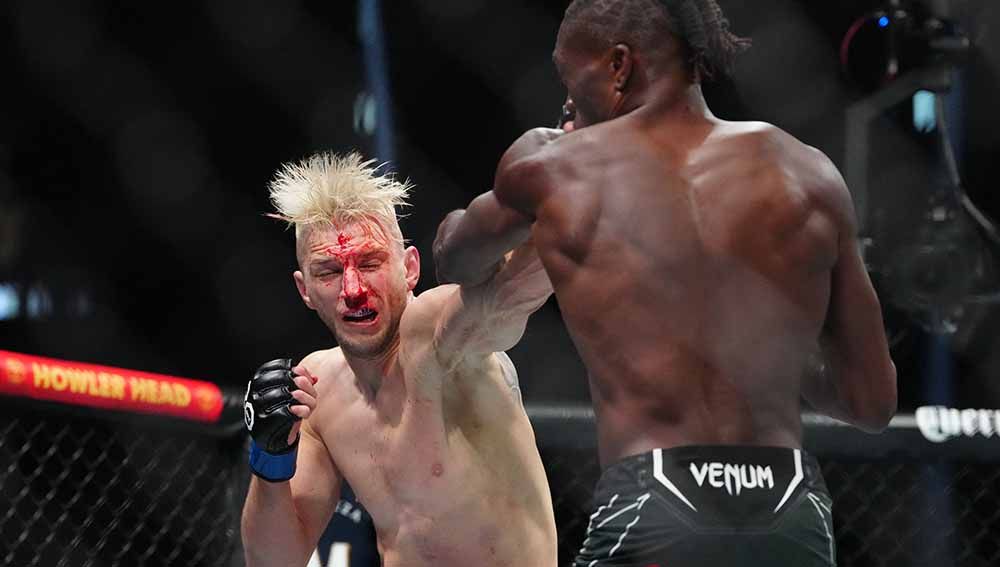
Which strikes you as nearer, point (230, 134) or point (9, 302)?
point (9, 302)

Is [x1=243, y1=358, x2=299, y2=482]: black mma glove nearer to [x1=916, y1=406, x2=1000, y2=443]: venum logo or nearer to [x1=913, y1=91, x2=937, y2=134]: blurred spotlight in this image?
[x1=916, y1=406, x2=1000, y2=443]: venum logo

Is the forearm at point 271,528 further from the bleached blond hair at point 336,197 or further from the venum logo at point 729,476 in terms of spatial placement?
the venum logo at point 729,476

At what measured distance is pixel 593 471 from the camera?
2887 millimetres

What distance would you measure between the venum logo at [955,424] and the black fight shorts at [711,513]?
48.7 inches

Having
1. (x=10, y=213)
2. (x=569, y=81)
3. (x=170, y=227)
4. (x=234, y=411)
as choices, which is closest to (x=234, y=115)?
(x=170, y=227)

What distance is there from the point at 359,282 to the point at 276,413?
0.77 ft

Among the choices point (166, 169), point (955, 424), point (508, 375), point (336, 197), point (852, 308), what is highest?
point (166, 169)

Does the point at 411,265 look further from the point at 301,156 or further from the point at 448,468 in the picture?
the point at 301,156

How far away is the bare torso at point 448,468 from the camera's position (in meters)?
2.03

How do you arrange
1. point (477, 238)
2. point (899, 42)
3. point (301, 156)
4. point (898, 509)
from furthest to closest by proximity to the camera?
point (301, 156) → point (898, 509) → point (899, 42) → point (477, 238)

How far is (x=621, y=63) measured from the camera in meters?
1.38


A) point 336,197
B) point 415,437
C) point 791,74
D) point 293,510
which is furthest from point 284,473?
point 791,74

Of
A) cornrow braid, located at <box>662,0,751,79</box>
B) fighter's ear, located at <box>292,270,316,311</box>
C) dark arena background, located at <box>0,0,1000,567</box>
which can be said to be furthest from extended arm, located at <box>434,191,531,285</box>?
dark arena background, located at <box>0,0,1000,567</box>

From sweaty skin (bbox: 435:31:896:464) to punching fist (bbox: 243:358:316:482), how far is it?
0.70 m
